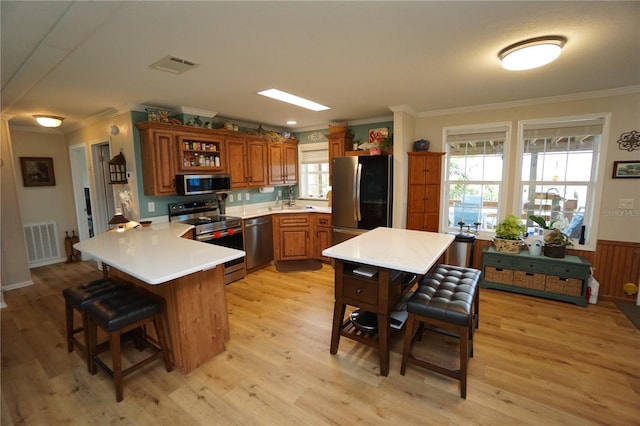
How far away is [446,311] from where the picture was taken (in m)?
1.91

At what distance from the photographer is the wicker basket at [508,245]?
3598 mm

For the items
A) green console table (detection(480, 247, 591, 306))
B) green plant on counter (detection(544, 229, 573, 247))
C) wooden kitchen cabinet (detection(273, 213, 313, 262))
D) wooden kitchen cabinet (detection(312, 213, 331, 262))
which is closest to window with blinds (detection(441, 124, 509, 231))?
green console table (detection(480, 247, 591, 306))

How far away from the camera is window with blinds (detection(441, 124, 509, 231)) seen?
395cm

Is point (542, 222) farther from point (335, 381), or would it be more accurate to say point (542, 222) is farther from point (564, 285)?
point (335, 381)

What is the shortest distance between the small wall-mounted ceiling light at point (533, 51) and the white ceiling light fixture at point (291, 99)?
6.74 ft

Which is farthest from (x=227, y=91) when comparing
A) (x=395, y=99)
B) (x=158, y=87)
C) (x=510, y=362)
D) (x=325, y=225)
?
(x=510, y=362)

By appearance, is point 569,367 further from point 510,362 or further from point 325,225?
point 325,225

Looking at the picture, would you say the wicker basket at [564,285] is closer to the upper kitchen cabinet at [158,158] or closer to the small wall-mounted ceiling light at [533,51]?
the small wall-mounted ceiling light at [533,51]

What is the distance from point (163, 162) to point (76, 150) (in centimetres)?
278

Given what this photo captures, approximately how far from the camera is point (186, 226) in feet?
11.7

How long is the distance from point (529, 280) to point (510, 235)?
22.6 inches

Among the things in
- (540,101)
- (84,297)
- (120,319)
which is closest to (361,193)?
(540,101)

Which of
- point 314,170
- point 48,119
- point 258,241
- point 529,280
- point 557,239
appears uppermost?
point 48,119

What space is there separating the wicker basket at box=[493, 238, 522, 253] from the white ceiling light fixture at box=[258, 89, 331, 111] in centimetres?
288
